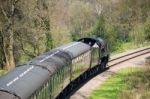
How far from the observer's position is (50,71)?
19.2 m

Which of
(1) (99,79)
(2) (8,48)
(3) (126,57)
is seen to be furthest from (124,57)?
(2) (8,48)

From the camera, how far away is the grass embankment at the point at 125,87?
75.3 ft

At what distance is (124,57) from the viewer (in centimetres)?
4159

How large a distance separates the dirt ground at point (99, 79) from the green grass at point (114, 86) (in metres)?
0.51

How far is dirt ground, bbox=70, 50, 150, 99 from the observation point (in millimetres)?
26125

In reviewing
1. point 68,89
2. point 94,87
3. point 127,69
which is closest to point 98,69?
point 127,69

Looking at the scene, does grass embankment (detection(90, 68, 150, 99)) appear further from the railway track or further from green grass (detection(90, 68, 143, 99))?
the railway track

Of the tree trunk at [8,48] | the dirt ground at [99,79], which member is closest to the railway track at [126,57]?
the dirt ground at [99,79]

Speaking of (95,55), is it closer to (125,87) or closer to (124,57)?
(125,87)

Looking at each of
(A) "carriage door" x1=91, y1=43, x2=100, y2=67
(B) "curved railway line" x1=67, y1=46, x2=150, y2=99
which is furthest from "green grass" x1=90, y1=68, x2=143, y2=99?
(B) "curved railway line" x1=67, y1=46, x2=150, y2=99

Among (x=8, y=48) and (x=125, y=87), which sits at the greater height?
(x=8, y=48)

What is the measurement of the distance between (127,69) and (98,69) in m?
2.91

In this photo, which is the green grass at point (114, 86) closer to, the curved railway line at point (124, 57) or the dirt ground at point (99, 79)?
the dirt ground at point (99, 79)

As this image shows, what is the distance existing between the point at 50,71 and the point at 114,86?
10.6 metres
